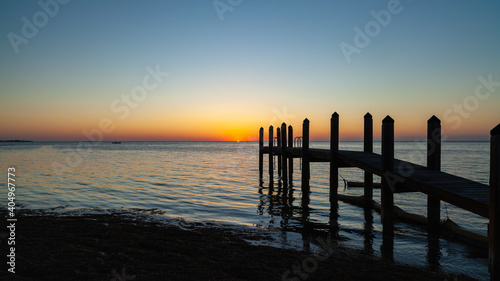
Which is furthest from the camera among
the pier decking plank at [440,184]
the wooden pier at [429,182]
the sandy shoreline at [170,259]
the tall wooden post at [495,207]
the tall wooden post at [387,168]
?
the tall wooden post at [387,168]

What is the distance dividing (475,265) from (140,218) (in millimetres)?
9123

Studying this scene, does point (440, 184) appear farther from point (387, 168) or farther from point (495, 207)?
point (495, 207)

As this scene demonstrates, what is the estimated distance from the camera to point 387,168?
7617 millimetres

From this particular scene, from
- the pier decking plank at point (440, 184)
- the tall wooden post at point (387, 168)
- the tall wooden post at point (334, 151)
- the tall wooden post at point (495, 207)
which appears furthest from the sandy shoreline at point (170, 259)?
the tall wooden post at point (334, 151)

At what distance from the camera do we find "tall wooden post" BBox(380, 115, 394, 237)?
7590 mm

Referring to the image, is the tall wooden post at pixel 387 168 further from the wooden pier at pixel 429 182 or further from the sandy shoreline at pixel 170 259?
the sandy shoreline at pixel 170 259

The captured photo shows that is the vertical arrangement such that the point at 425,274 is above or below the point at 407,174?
below

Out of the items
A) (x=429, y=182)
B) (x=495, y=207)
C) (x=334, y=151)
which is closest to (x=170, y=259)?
(x=495, y=207)

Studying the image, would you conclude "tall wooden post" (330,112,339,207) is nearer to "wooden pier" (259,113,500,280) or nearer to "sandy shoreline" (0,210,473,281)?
"wooden pier" (259,113,500,280)

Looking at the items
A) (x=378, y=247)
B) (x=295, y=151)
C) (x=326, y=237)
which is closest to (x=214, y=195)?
(x=295, y=151)

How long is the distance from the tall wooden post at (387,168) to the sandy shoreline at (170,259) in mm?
1660

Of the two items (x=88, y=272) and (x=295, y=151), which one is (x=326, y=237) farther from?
(x=295, y=151)

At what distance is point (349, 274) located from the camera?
16.8 ft

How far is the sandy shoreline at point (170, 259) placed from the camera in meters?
4.83
